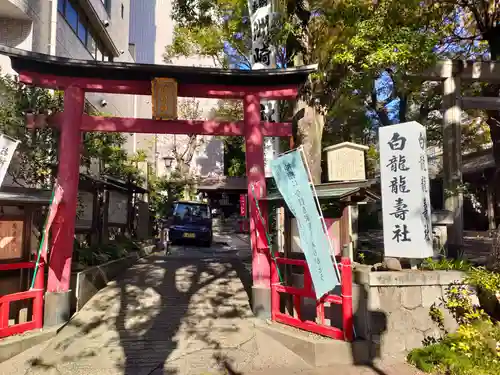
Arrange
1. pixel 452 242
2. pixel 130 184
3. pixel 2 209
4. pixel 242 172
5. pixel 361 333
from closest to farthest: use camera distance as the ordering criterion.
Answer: pixel 361 333 → pixel 2 209 → pixel 452 242 → pixel 130 184 → pixel 242 172

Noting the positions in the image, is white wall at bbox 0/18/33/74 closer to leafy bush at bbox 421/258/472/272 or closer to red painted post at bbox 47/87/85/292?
red painted post at bbox 47/87/85/292

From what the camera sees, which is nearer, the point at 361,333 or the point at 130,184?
the point at 361,333

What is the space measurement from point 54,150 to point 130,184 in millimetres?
5309

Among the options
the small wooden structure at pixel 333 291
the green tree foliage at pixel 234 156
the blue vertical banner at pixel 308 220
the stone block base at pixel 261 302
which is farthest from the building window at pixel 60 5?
the green tree foliage at pixel 234 156

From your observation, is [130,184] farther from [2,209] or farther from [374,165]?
[374,165]

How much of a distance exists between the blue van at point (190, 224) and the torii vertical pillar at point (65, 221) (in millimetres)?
10008

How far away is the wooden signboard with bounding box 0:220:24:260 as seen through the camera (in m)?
6.32

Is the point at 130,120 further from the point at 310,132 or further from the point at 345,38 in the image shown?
the point at 345,38

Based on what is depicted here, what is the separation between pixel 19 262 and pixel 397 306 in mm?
6478

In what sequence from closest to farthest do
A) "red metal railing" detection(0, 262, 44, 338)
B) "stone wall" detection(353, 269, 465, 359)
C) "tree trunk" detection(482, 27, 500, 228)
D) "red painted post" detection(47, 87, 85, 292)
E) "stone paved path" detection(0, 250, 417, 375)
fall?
"stone paved path" detection(0, 250, 417, 375), "stone wall" detection(353, 269, 465, 359), "red metal railing" detection(0, 262, 44, 338), "red painted post" detection(47, 87, 85, 292), "tree trunk" detection(482, 27, 500, 228)

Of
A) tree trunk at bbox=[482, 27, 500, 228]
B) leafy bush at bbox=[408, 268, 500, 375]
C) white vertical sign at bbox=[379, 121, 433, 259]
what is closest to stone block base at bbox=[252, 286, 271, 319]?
white vertical sign at bbox=[379, 121, 433, 259]

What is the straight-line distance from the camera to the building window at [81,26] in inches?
517

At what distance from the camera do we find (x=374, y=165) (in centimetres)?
2217

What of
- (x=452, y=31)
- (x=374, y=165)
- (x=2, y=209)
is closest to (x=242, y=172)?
(x=374, y=165)
